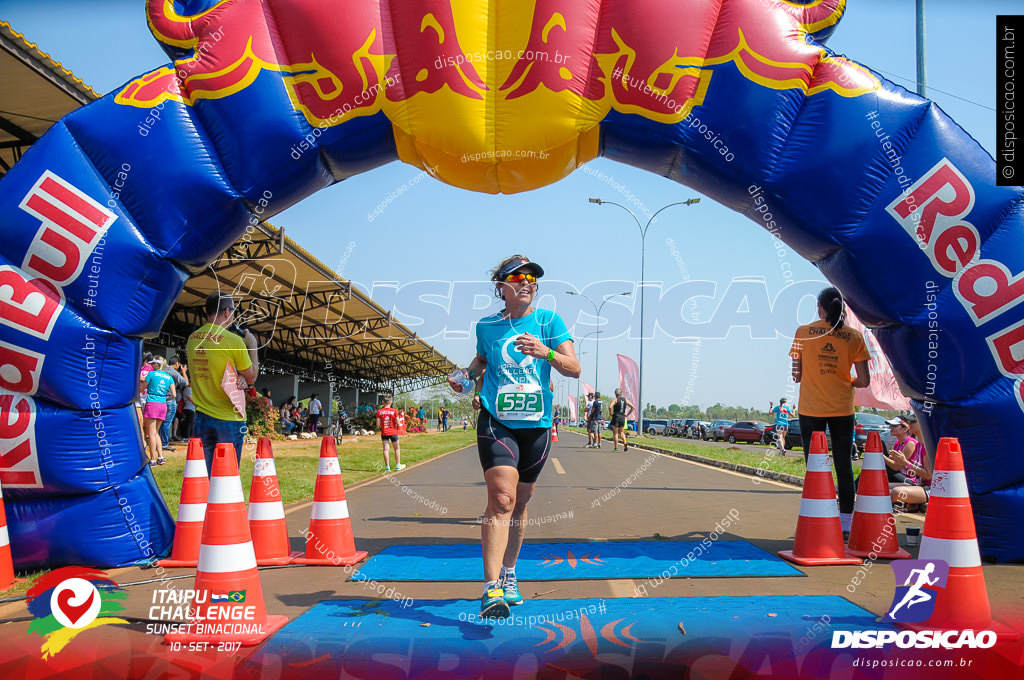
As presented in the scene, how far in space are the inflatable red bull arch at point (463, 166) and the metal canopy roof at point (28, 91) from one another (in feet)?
15.7

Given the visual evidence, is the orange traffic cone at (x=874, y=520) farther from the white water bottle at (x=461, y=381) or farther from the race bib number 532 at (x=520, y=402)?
the white water bottle at (x=461, y=381)

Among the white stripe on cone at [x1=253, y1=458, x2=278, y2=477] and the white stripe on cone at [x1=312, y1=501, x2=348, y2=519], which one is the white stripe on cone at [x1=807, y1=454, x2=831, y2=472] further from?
the white stripe on cone at [x1=253, y1=458, x2=278, y2=477]

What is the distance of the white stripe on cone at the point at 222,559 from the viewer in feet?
10.7

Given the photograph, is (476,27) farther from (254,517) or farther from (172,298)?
(254,517)

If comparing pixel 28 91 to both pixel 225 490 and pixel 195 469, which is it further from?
pixel 225 490

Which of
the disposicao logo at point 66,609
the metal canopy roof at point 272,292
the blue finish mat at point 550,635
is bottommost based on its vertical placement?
the disposicao logo at point 66,609

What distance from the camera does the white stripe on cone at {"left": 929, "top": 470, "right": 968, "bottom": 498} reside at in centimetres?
344

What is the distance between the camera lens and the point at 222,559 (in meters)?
3.28

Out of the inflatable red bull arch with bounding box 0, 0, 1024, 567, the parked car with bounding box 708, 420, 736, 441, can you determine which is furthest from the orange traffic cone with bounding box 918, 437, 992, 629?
the parked car with bounding box 708, 420, 736, 441

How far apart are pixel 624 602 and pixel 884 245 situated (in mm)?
3193

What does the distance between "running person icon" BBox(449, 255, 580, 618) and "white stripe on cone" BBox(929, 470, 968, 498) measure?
76.3 inches

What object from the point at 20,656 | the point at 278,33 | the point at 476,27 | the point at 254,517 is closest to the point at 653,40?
the point at 476,27

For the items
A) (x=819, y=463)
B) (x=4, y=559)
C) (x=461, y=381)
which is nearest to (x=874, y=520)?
(x=819, y=463)

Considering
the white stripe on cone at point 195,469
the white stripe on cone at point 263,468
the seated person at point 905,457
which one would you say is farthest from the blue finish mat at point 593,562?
the seated person at point 905,457
